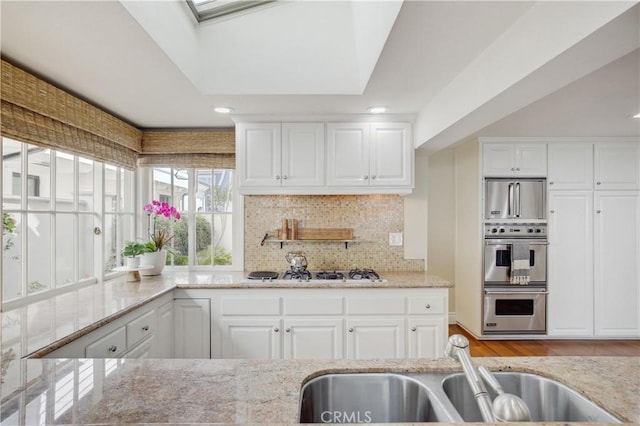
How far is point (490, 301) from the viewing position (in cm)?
385

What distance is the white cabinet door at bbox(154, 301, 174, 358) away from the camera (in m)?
2.48

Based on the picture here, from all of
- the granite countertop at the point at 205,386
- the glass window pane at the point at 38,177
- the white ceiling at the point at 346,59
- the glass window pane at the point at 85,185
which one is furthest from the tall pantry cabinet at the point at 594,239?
the glass window pane at the point at 38,177

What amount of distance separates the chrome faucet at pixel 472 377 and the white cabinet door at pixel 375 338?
172cm

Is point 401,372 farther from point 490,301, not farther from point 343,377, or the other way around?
point 490,301

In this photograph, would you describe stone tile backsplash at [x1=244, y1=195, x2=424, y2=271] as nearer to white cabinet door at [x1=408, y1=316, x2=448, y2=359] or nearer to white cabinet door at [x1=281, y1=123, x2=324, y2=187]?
white cabinet door at [x1=281, y1=123, x2=324, y2=187]

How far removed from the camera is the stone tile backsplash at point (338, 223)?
3.32 m

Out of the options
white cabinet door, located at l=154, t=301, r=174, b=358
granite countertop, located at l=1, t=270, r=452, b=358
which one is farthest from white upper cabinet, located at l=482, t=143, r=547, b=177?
white cabinet door, located at l=154, t=301, r=174, b=358

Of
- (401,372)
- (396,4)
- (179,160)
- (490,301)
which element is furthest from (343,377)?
(490,301)

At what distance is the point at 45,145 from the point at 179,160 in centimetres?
124

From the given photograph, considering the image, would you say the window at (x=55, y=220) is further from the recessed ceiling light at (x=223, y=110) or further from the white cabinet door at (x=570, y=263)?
the white cabinet door at (x=570, y=263)

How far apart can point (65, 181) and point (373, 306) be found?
2512 mm

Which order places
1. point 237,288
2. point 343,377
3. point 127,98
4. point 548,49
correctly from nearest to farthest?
1. point 343,377
2. point 548,49
3. point 127,98
4. point 237,288

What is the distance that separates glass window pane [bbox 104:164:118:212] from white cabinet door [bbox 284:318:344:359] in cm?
189
